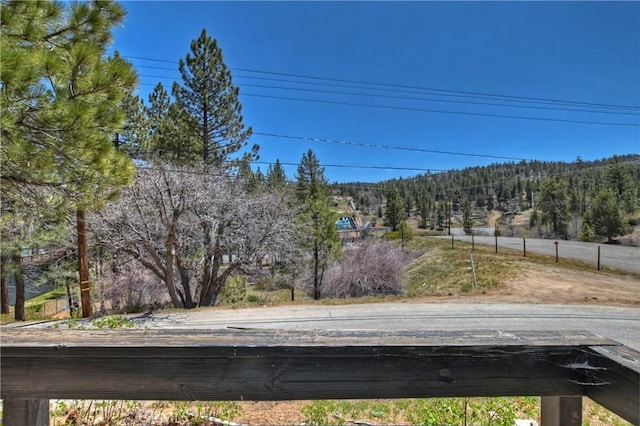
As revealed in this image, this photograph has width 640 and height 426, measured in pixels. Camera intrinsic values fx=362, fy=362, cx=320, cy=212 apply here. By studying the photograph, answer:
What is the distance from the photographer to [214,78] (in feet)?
61.9

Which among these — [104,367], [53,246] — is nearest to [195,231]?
[53,246]

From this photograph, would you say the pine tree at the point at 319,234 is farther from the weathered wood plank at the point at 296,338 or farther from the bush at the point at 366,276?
the weathered wood plank at the point at 296,338

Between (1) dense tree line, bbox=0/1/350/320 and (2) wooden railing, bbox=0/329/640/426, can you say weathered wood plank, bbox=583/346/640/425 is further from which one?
(1) dense tree line, bbox=0/1/350/320

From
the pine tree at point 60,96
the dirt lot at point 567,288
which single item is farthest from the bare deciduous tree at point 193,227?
the dirt lot at point 567,288

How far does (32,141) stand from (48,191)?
3.20ft

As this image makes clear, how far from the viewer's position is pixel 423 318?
8.01 meters

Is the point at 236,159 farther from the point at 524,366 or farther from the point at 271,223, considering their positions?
the point at 524,366

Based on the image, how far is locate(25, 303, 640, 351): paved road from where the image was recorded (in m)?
7.21

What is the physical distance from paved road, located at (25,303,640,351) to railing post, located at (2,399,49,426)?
577cm

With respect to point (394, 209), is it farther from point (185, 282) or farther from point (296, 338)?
point (296, 338)

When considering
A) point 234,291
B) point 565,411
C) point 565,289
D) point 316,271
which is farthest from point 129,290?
point 565,411

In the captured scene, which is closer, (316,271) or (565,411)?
(565,411)

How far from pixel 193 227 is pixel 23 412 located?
12.2 meters

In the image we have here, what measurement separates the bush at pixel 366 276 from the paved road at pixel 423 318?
719cm
